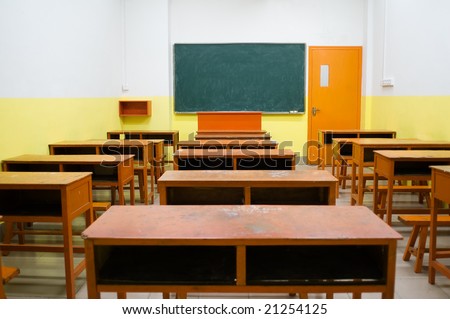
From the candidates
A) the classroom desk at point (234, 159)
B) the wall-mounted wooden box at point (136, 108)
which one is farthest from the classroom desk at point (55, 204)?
the wall-mounted wooden box at point (136, 108)

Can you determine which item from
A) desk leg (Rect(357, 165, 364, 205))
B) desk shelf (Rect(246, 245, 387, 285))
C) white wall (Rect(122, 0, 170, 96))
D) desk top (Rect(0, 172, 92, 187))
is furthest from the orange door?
desk shelf (Rect(246, 245, 387, 285))

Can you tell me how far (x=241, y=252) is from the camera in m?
1.69

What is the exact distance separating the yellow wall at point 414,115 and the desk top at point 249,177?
3.14 metres

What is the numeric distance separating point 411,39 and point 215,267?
5.63 meters

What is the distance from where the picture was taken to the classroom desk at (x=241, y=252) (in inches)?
66.4

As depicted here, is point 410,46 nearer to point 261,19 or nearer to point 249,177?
point 261,19

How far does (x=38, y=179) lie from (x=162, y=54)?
582 centimetres

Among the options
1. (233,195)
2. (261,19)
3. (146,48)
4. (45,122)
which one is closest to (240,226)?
(233,195)

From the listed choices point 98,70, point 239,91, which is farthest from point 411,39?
point 98,70

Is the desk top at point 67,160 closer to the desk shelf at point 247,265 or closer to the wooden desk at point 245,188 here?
the wooden desk at point 245,188

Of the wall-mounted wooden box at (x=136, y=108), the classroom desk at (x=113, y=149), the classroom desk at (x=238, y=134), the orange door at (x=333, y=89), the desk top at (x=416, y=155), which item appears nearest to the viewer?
the desk top at (x=416, y=155)

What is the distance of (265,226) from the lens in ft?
5.91

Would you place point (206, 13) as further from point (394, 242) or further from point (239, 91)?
point (394, 242)

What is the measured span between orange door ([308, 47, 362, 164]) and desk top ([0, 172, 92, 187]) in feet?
20.7
